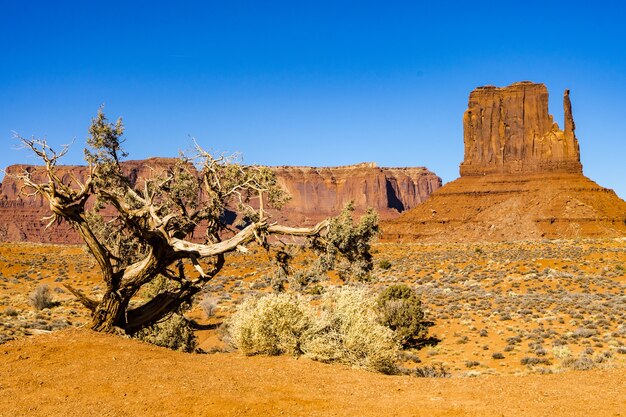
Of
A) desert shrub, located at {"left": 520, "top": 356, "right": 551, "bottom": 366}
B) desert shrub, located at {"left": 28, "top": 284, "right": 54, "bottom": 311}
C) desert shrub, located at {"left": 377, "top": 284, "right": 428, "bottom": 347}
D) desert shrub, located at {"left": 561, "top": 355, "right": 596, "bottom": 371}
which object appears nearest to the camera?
desert shrub, located at {"left": 561, "top": 355, "right": 596, "bottom": 371}

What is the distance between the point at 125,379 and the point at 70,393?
786 millimetres

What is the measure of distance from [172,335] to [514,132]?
362ft

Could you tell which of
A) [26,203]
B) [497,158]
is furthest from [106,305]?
[26,203]

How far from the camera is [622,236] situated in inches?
3044

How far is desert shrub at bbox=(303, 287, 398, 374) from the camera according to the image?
34.4 ft

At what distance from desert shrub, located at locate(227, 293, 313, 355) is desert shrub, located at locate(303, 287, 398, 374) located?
269 mm

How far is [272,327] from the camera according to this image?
35.2 ft

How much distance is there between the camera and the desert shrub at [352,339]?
10477 mm

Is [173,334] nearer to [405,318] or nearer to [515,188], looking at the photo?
[405,318]

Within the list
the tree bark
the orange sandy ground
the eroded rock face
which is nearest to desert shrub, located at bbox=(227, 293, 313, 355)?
the orange sandy ground

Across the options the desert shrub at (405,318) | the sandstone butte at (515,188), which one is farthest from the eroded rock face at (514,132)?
the desert shrub at (405,318)

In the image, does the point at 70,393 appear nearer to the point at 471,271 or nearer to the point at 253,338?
the point at 253,338

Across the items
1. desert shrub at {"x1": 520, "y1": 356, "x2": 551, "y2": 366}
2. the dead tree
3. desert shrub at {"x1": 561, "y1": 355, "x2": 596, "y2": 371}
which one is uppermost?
the dead tree

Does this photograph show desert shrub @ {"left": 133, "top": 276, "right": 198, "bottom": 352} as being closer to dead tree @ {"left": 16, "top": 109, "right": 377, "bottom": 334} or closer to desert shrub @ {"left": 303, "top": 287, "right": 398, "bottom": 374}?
dead tree @ {"left": 16, "top": 109, "right": 377, "bottom": 334}
